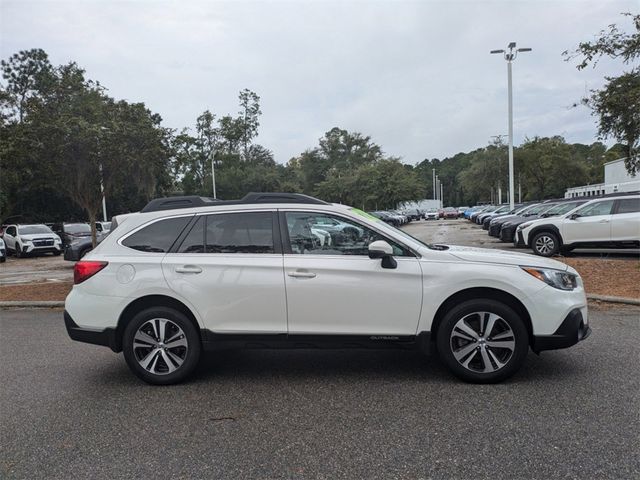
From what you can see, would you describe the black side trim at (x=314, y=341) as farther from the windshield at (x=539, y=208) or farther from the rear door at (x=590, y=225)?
the windshield at (x=539, y=208)

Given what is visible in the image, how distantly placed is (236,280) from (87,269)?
1.47 m

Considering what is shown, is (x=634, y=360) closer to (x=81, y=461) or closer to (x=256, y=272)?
(x=256, y=272)

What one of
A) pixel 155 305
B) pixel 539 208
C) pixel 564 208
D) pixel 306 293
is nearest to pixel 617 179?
pixel 539 208

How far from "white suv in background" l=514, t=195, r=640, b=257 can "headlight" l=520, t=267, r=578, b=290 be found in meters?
9.41

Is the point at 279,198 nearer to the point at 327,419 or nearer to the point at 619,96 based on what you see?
the point at 327,419

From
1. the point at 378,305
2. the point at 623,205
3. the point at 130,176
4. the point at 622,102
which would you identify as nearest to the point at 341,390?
the point at 378,305

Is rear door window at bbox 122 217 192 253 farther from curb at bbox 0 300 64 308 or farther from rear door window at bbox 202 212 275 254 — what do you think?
curb at bbox 0 300 64 308

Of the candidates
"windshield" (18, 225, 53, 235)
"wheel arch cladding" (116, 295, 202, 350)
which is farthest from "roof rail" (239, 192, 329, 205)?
"windshield" (18, 225, 53, 235)

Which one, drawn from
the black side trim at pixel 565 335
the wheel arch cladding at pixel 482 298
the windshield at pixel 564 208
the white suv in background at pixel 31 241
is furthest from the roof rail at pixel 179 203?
the white suv in background at pixel 31 241

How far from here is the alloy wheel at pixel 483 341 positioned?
4367mm

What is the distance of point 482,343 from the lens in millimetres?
4383

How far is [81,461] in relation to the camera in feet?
10.8

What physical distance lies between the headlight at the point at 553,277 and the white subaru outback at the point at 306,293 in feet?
A: 0.04

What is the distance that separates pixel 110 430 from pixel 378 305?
2.38 metres
